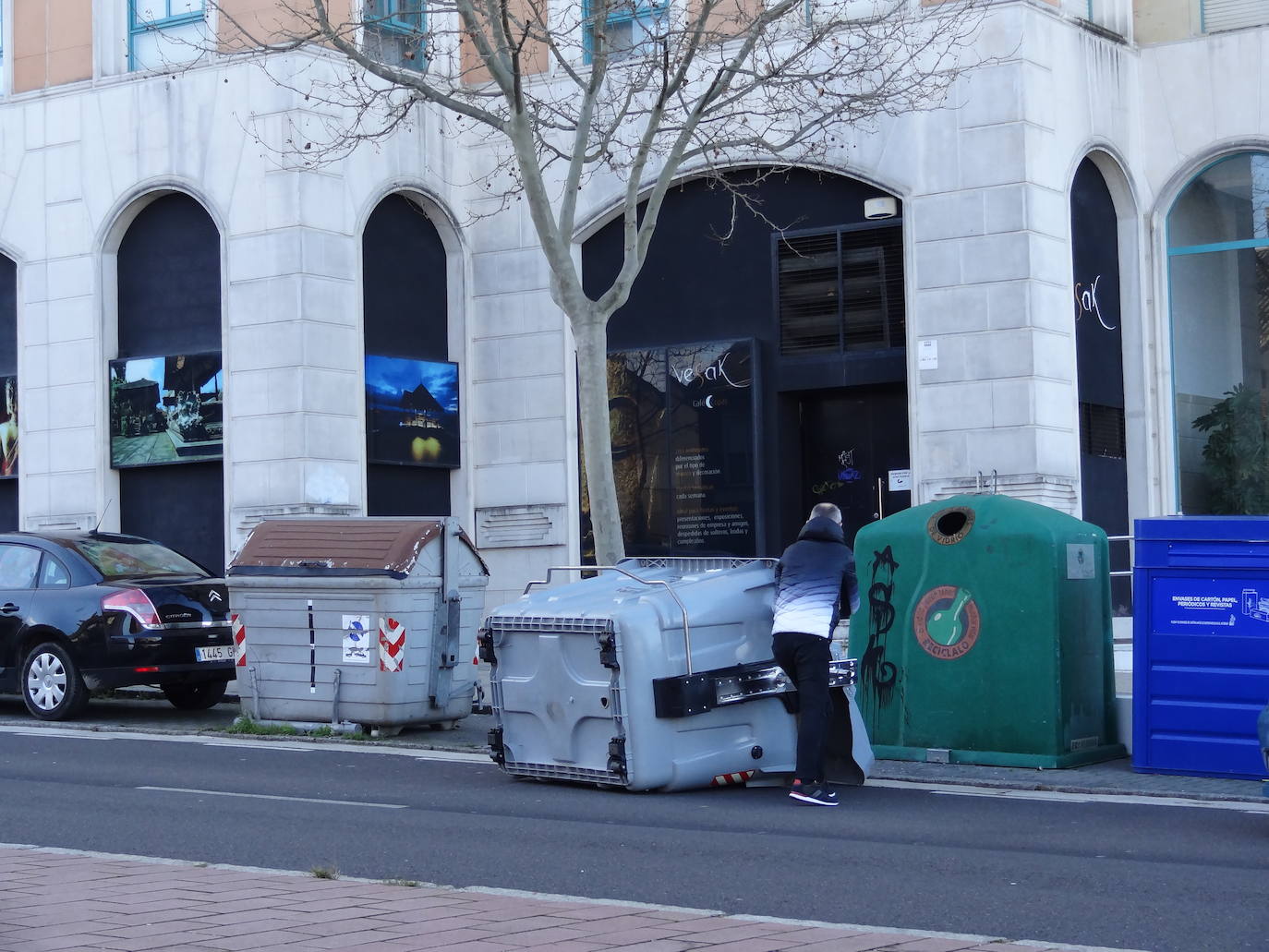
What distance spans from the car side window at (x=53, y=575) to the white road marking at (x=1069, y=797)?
743 centimetres

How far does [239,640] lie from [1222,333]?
10767 mm

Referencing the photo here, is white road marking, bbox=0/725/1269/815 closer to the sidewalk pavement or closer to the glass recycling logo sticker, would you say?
the glass recycling logo sticker

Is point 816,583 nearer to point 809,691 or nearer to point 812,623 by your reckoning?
point 812,623

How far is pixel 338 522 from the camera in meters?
14.6

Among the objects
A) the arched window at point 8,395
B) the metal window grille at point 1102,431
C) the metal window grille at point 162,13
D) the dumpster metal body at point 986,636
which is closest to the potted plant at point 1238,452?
the metal window grille at point 1102,431

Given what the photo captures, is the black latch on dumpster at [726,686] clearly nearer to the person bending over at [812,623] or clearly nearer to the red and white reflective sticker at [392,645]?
the person bending over at [812,623]

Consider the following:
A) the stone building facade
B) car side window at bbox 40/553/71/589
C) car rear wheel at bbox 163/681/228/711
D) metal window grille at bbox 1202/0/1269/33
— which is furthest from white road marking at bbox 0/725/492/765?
metal window grille at bbox 1202/0/1269/33

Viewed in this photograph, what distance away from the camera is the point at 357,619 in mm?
14000

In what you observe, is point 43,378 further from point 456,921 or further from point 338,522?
point 456,921

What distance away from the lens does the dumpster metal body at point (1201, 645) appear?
1112 cm

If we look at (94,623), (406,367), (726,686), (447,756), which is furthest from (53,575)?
(726,686)

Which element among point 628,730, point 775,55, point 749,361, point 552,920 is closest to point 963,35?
point 775,55

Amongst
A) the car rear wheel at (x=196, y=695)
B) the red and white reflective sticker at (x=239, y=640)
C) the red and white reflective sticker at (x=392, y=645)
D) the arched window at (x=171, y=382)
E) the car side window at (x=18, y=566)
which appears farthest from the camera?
the arched window at (x=171, y=382)

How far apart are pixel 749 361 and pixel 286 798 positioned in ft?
32.8
